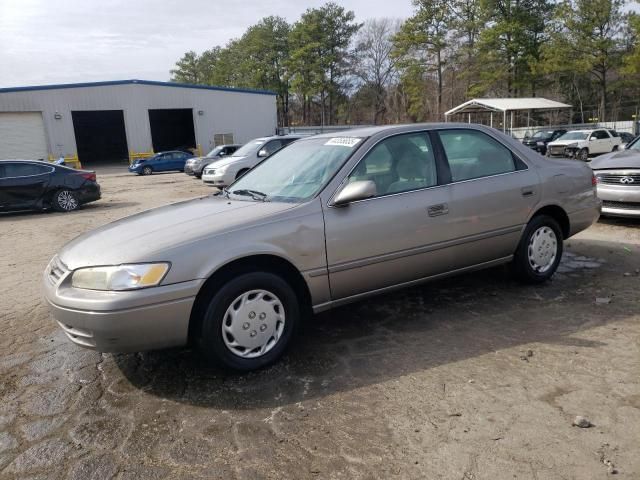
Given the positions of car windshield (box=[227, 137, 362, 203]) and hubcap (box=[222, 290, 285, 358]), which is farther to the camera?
car windshield (box=[227, 137, 362, 203])

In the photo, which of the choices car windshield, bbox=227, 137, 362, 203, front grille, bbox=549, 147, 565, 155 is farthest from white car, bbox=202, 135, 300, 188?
front grille, bbox=549, 147, 565, 155

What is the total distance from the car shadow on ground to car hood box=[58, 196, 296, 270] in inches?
35.4

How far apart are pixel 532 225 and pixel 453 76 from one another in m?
49.2

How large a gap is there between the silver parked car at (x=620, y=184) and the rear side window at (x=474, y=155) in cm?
378

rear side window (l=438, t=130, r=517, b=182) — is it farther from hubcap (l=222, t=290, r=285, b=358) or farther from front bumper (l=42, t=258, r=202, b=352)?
front bumper (l=42, t=258, r=202, b=352)

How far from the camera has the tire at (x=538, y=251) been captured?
4.87 metres

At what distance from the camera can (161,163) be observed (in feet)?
96.2

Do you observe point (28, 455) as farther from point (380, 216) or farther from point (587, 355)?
point (587, 355)

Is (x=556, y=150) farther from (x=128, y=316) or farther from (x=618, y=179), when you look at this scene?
(x=128, y=316)

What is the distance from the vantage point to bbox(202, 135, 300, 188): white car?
14.9m

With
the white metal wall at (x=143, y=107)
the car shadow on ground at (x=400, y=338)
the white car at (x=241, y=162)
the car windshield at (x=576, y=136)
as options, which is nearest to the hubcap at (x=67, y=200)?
the white car at (x=241, y=162)

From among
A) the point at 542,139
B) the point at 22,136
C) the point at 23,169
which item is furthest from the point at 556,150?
the point at 22,136

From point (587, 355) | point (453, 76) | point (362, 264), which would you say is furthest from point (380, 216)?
point (453, 76)

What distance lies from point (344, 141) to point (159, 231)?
1697 mm
